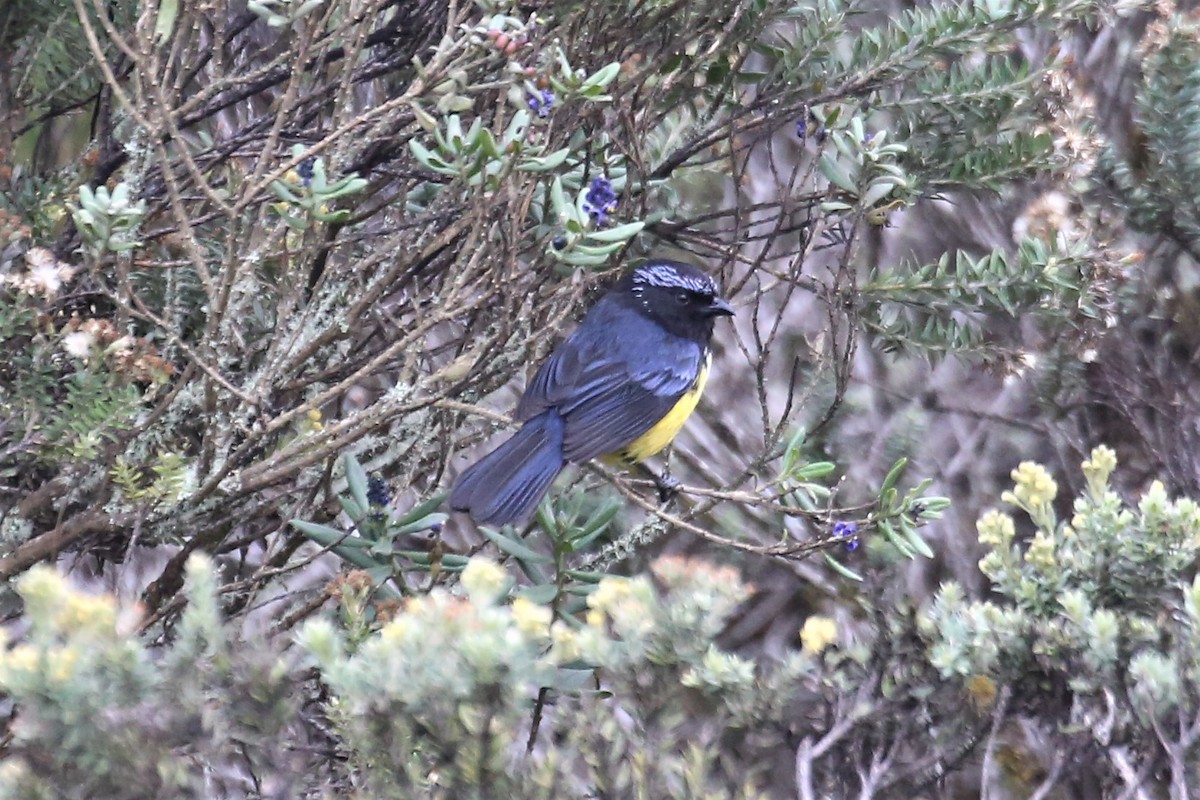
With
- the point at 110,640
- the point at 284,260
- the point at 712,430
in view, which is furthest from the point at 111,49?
the point at 712,430

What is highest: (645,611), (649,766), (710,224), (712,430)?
(645,611)

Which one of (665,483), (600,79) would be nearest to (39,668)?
(600,79)

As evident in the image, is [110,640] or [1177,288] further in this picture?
[1177,288]

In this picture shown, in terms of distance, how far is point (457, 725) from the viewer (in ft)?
5.67

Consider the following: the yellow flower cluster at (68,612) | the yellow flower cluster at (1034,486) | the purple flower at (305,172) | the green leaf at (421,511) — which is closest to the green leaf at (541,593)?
the green leaf at (421,511)

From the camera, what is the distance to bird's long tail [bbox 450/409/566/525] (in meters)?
3.53

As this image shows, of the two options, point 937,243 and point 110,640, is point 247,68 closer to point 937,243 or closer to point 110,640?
point 110,640

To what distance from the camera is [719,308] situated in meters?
4.11

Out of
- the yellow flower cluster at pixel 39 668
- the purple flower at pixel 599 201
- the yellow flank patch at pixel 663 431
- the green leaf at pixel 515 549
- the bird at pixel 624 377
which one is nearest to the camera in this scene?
the yellow flower cluster at pixel 39 668

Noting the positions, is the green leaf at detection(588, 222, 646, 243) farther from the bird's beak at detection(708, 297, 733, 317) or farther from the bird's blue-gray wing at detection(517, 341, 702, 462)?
the bird's blue-gray wing at detection(517, 341, 702, 462)

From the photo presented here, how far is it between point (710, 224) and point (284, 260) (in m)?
2.36

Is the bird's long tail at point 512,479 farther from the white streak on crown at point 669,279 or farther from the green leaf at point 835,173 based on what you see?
the green leaf at point 835,173

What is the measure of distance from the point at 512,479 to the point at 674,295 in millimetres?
1018

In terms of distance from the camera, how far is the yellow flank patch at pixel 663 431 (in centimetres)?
432
